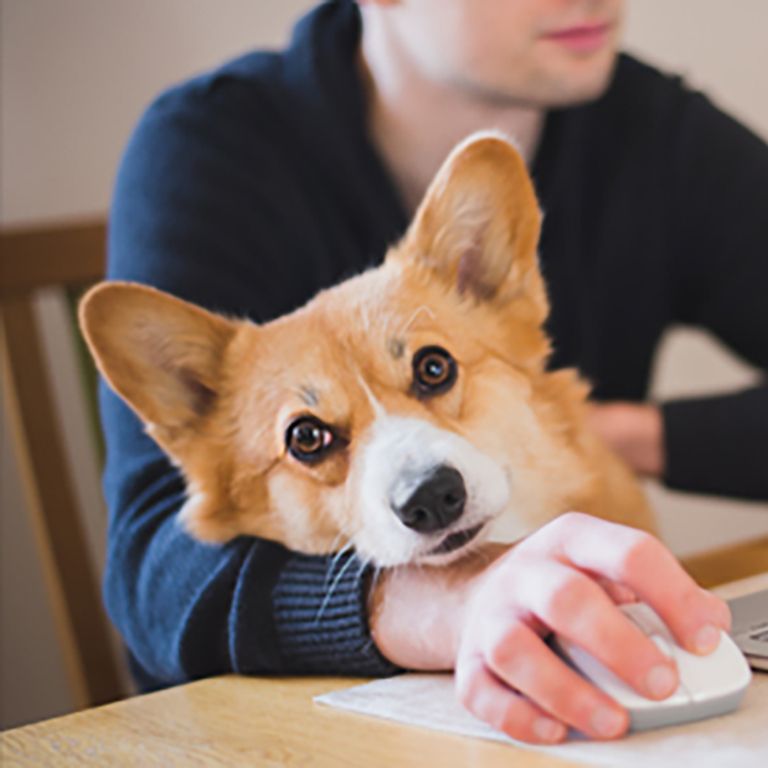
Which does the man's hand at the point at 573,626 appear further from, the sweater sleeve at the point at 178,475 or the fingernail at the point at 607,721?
the sweater sleeve at the point at 178,475

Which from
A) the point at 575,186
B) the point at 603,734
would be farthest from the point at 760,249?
the point at 603,734

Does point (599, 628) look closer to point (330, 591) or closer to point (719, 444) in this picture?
point (330, 591)

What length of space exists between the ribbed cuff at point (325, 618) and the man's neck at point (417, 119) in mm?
581

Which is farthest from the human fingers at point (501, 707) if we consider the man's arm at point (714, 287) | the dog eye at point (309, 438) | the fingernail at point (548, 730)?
the man's arm at point (714, 287)

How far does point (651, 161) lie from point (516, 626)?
0.94m

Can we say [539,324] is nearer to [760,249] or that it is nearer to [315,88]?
[315,88]

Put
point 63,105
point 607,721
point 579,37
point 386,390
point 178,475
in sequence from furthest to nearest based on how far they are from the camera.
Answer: point 63,105 → point 579,37 → point 178,475 → point 386,390 → point 607,721

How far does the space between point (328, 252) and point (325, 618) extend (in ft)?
1.78

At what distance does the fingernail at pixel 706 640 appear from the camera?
575 mm

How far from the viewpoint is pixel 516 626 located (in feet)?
1.94

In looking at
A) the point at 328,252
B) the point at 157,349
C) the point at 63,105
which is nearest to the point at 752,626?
the point at 157,349

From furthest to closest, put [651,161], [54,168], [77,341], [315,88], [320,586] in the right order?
[54,168]
[77,341]
[651,161]
[315,88]
[320,586]

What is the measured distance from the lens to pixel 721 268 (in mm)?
1434

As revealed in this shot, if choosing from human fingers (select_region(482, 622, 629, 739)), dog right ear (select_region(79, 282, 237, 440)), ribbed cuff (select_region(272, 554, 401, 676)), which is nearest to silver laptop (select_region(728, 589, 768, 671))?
human fingers (select_region(482, 622, 629, 739))
